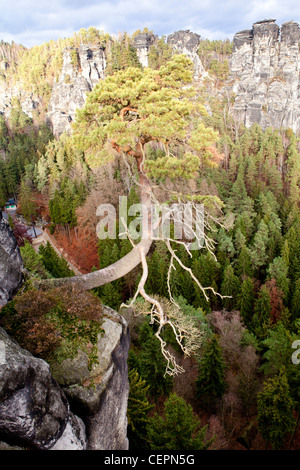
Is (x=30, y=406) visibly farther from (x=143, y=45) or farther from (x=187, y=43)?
(x=187, y=43)

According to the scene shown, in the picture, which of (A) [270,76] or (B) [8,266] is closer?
(B) [8,266]

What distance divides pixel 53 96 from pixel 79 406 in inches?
3705

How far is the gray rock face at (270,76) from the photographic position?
83.9 metres

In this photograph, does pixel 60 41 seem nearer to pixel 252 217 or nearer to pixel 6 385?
pixel 252 217

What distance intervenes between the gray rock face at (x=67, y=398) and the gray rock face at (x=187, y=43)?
98.9 metres

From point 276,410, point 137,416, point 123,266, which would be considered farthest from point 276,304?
point 123,266

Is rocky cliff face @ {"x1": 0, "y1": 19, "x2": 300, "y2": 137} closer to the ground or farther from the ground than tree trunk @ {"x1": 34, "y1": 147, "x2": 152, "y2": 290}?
farther from the ground

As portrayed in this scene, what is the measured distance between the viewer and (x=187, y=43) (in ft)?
298

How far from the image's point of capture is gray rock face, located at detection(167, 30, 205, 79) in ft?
294

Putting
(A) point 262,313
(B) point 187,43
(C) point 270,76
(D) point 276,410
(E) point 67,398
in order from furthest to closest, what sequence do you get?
(B) point 187,43 → (C) point 270,76 → (A) point 262,313 → (D) point 276,410 → (E) point 67,398

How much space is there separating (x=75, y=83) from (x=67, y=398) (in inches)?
3539

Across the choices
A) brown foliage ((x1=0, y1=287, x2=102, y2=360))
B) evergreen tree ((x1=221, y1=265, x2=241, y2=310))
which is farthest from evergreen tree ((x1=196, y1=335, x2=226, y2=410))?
brown foliage ((x1=0, y1=287, x2=102, y2=360))

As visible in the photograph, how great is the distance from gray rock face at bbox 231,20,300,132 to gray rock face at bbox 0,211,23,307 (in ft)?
288

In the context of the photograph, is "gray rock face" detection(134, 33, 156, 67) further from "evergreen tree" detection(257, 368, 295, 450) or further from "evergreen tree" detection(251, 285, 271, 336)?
"evergreen tree" detection(257, 368, 295, 450)
